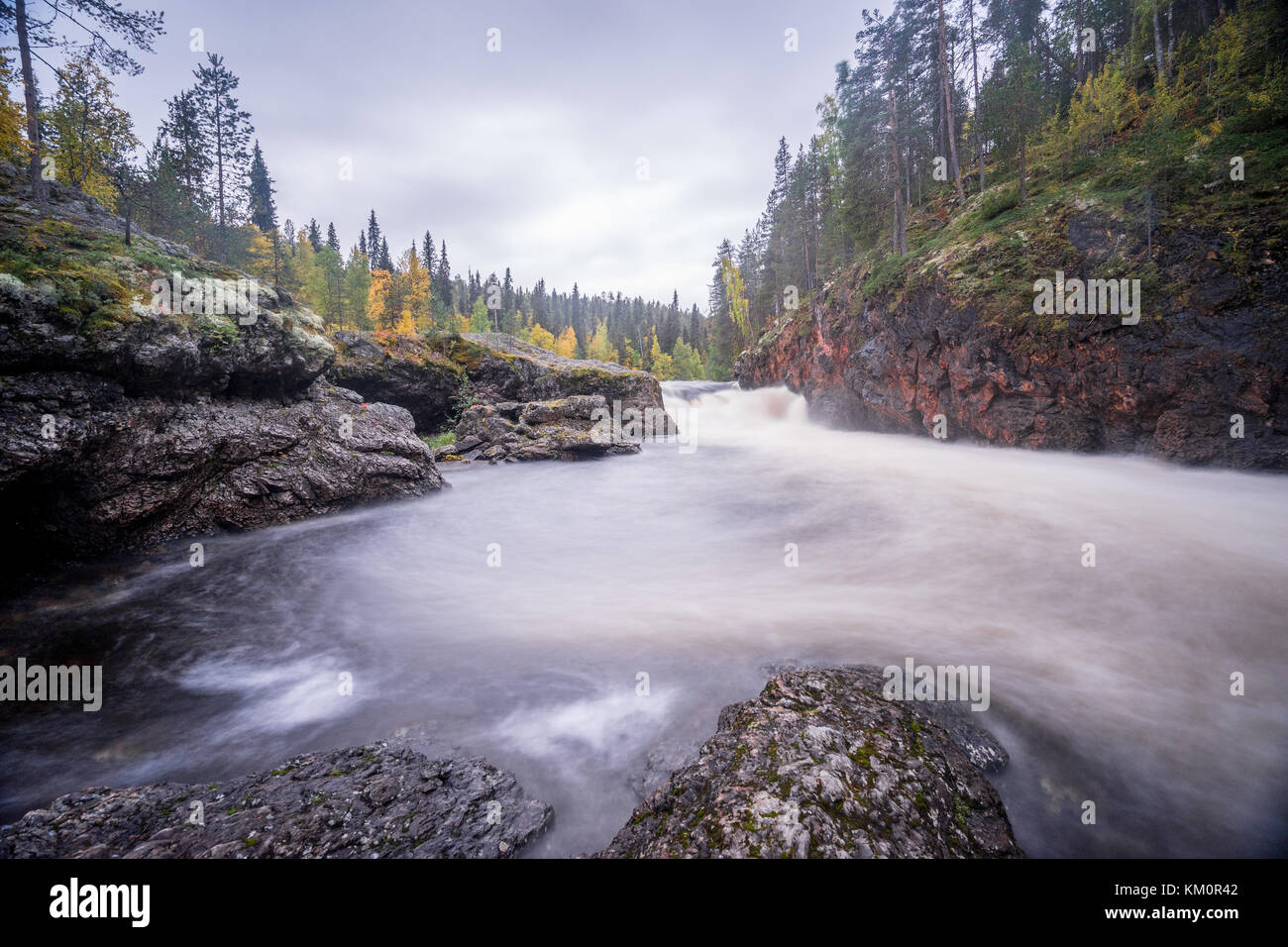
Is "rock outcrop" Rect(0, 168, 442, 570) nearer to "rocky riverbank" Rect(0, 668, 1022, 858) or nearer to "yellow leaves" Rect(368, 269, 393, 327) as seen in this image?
"rocky riverbank" Rect(0, 668, 1022, 858)

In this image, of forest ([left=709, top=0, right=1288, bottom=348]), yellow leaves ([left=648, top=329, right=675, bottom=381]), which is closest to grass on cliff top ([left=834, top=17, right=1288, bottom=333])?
forest ([left=709, top=0, right=1288, bottom=348])

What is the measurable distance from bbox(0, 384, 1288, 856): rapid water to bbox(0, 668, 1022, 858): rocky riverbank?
1.59ft

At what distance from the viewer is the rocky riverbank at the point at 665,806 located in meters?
2.02

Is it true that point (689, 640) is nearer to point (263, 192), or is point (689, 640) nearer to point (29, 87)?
point (29, 87)

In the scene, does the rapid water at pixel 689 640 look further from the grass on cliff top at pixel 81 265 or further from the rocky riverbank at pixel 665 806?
the grass on cliff top at pixel 81 265

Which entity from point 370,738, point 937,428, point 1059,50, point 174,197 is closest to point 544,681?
point 370,738

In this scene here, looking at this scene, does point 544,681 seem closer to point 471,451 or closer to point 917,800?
point 917,800

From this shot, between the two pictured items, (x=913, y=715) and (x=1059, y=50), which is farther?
(x=1059, y=50)

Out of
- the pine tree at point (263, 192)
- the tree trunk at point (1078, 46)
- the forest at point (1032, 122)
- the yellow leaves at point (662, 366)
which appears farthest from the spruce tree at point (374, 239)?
the tree trunk at point (1078, 46)

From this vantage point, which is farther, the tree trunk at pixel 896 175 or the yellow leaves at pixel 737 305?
the yellow leaves at pixel 737 305

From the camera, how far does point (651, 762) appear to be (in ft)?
10.7

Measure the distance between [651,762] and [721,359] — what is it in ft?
173

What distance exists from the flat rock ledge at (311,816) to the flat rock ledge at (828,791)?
75 centimetres

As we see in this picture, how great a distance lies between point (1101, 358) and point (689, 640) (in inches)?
502
